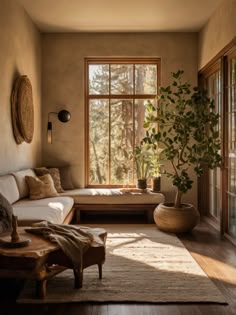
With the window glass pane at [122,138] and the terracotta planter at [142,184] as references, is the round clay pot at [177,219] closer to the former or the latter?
the terracotta planter at [142,184]

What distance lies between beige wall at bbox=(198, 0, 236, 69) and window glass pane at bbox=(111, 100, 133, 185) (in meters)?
1.47

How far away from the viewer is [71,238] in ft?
9.92

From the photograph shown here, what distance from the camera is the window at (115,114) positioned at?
21.2 feet

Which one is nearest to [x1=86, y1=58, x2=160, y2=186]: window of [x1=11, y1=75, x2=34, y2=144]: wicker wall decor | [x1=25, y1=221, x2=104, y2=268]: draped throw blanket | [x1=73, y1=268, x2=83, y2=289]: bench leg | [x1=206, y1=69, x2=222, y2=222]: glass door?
[x1=206, y1=69, x2=222, y2=222]: glass door

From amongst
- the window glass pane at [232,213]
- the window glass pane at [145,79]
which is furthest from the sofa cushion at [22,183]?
the window glass pane at [232,213]

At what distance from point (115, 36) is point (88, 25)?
582 mm

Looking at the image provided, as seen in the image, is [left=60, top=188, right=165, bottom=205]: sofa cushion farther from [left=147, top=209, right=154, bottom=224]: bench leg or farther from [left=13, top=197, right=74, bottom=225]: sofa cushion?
[left=13, top=197, right=74, bottom=225]: sofa cushion

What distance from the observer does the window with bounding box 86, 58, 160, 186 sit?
21.2ft

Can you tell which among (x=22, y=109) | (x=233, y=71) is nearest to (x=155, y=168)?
(x=233, y=71)

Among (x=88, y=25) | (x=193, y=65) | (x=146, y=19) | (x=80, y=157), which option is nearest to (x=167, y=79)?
(x=193, y=65)

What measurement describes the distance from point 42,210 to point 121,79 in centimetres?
325

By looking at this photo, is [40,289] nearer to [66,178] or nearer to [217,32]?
[66,178]

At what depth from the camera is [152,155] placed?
6027 millimetres

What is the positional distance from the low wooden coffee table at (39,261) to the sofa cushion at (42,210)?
0.49 m
